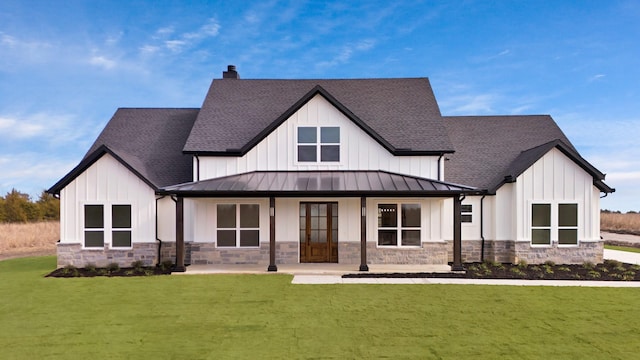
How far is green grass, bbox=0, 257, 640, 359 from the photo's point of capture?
7270 mm

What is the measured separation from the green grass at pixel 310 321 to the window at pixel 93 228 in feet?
10.9

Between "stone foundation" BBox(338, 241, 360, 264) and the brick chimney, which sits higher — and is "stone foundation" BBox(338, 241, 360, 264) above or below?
below

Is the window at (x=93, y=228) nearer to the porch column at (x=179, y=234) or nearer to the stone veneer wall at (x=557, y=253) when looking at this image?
the porch column at (x=179, y=234)

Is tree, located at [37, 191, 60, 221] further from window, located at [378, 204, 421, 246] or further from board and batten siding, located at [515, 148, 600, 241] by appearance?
board and batten siding, located at [515, 148, 600, 241]

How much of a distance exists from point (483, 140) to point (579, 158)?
14.9ft

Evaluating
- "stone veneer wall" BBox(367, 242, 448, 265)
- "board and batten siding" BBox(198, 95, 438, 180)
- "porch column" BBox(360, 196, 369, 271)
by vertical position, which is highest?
"board and batten siding" BBox(198, 95, 438, 180)

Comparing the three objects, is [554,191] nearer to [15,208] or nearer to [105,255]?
[105,255]

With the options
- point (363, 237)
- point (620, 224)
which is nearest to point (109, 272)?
point (363, 237)

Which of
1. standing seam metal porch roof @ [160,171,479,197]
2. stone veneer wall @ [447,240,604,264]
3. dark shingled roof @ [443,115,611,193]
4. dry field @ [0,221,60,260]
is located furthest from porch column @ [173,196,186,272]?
stone veneer wall @ [447,240,604,264]

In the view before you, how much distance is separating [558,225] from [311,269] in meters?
10.3

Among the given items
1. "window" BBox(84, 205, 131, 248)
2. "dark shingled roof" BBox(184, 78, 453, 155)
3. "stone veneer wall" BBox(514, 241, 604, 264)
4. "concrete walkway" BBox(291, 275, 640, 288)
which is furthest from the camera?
"stone veneer wall" BBox(514, 241, 604, 264)

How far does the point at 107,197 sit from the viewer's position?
53.6 feet

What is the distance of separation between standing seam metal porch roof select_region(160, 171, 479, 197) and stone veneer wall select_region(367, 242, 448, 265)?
2.66 m

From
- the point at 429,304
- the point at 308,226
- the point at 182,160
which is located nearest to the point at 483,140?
the point at 308,226
